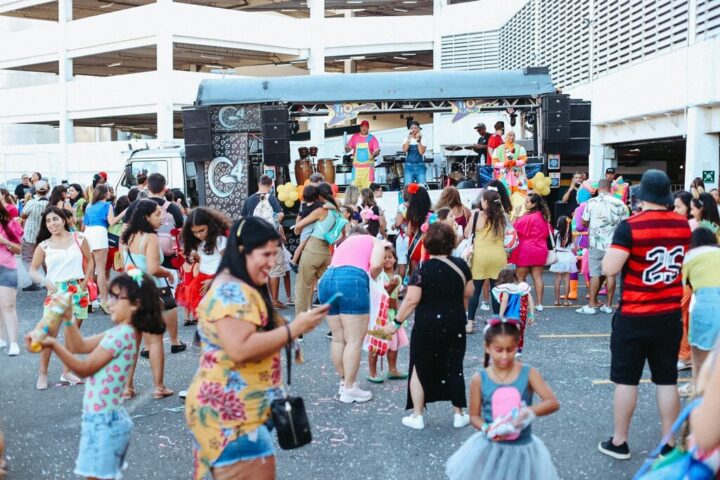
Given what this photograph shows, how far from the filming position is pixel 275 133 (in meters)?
15.3

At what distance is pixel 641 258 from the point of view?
4891 millimetres

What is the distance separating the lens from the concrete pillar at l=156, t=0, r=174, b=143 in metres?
28.7

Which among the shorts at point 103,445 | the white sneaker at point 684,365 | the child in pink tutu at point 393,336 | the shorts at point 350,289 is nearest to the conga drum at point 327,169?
the child in pink tutu at point 393,336

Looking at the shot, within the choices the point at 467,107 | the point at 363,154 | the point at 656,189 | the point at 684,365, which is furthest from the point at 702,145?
the point at 656,189

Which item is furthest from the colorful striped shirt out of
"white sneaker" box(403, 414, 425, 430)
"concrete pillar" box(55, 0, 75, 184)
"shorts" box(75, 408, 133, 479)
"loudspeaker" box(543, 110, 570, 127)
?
"concrete pillar" box(55, 0, 75, 184)

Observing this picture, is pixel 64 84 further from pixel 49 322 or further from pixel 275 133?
pixel 49 322

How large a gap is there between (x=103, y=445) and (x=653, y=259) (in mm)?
3372

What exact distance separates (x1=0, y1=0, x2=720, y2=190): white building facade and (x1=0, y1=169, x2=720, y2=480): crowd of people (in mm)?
7830

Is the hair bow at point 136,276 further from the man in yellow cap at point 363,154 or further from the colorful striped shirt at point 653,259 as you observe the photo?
the man in yellow cap at point 363,154

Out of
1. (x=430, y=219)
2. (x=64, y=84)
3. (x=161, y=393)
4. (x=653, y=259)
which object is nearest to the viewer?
(x=653, y=259)

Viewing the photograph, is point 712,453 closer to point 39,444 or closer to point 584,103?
point 39,444

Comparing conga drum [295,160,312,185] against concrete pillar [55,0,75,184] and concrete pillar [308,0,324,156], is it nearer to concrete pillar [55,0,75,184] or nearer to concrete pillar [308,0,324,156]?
concrete pillar [308,0,324,156]

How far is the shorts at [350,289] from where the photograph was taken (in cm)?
638

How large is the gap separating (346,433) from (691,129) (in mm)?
13040
